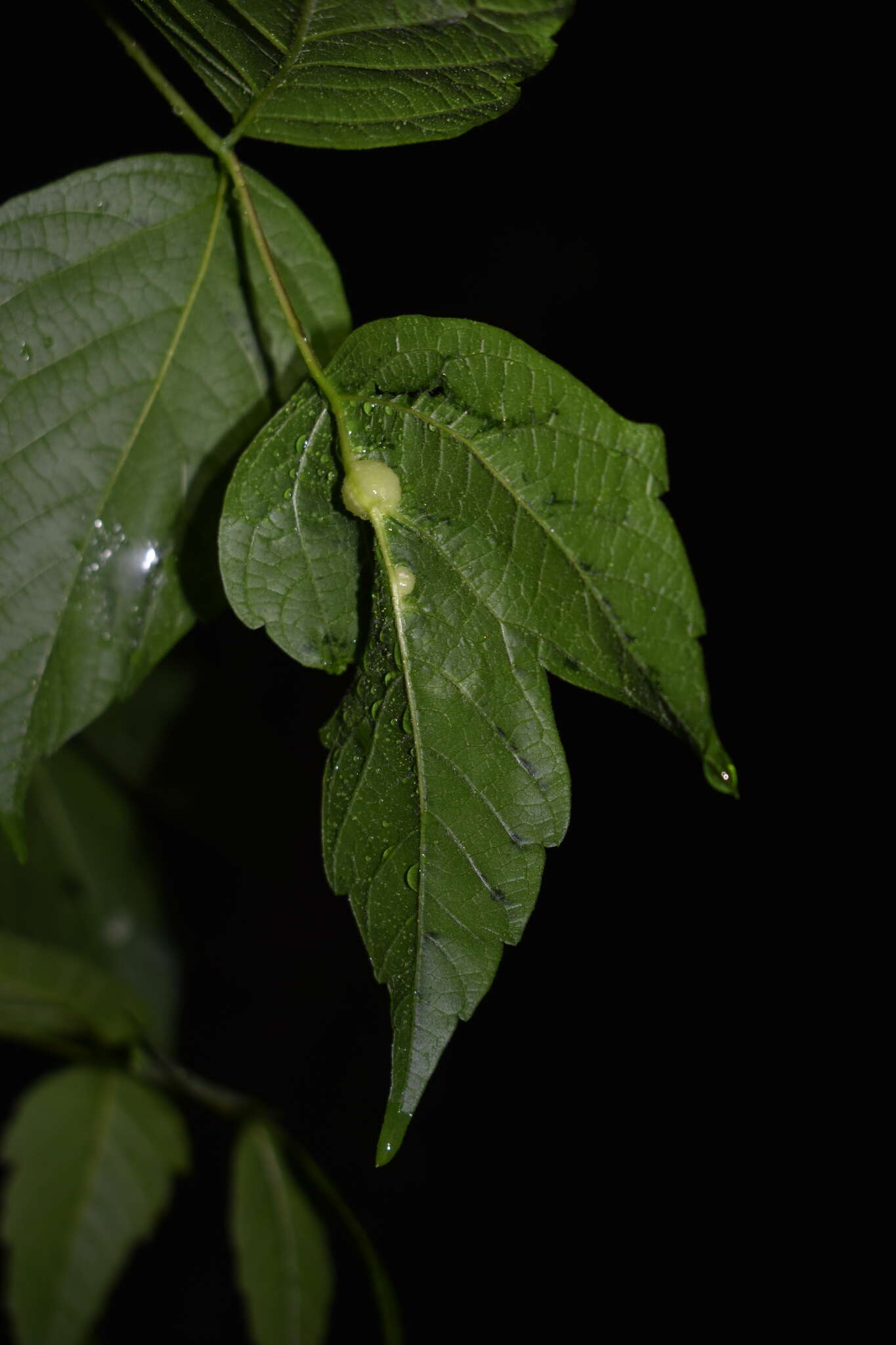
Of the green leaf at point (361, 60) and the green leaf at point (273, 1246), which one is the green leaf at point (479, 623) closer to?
the green leaf at point (361, 60)

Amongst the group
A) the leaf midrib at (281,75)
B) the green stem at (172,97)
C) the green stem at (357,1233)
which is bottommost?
the green stem at (357,1233)

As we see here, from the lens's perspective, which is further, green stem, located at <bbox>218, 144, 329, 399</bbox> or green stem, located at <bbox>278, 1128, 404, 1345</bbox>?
green stem, located at <bbox>278, 1128, 404, 1345</bbox>

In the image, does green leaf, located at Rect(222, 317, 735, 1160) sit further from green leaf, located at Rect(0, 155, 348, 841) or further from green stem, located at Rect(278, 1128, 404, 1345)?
green stem, located at Rect(278, 1128, 404, 1345)

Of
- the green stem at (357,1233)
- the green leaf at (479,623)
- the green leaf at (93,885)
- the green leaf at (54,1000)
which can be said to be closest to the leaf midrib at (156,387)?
the green leaf at (479,623)

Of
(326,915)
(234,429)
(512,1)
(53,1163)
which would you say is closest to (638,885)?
(326,915)

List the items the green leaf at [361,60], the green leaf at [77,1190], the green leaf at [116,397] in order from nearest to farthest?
the green leaf at [361,60] → the green leaf at [116,397] → the green leaf at [77,1190]

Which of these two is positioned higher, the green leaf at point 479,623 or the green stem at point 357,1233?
the green leaf at point 479,623

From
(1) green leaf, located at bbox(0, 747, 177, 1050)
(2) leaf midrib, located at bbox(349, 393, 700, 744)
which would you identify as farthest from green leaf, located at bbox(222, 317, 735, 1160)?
(1) green leaf, located at bbox(0, 747, 177, 1050)
